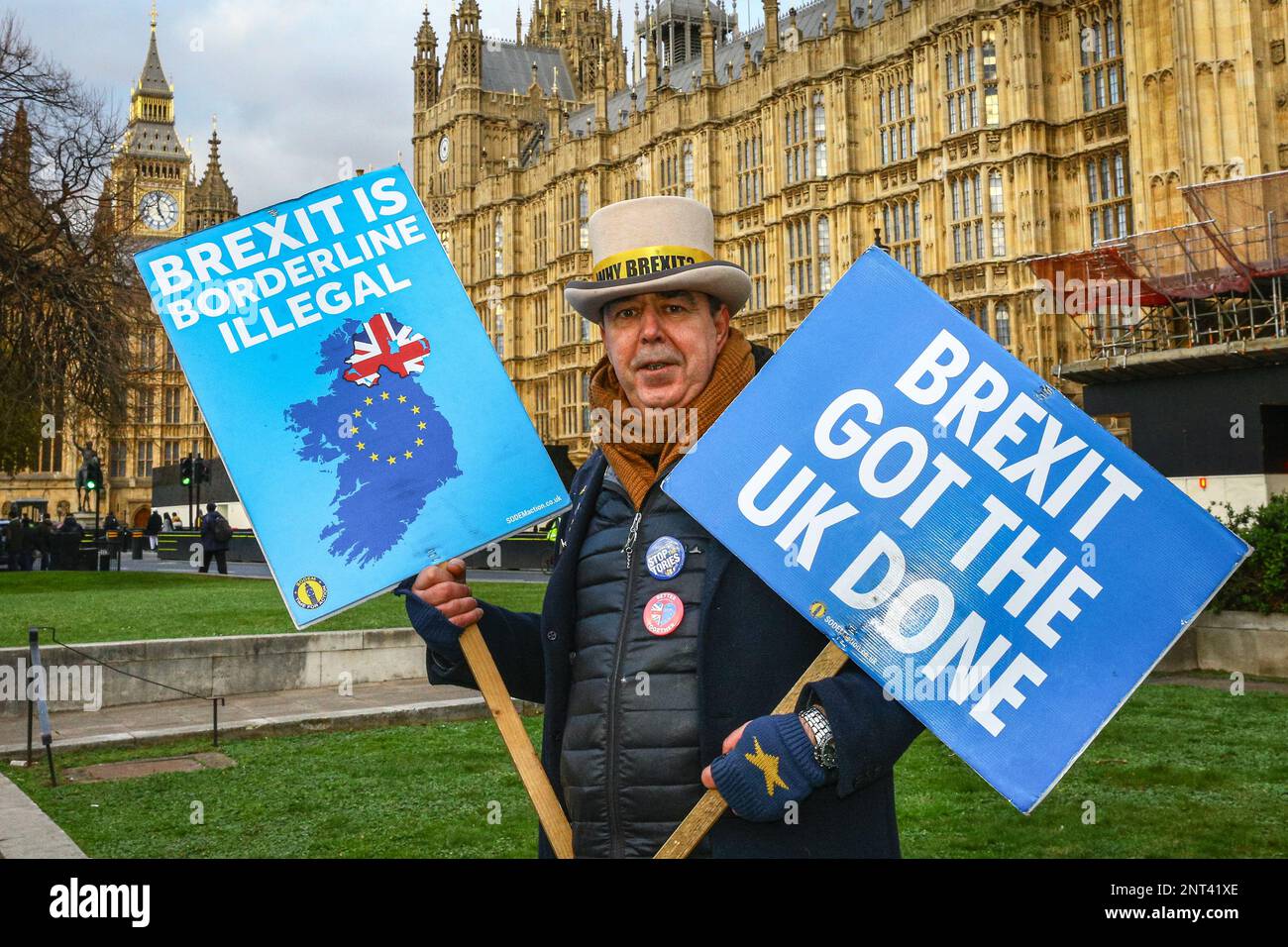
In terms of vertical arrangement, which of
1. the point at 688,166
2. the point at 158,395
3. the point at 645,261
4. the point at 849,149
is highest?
the point at 688,166

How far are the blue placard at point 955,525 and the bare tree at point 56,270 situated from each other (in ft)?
57.8

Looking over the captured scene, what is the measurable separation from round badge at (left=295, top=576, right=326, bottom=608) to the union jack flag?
0.48m

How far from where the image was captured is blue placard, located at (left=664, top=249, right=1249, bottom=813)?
2.04 m

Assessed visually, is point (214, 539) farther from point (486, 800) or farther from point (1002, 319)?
point (1002, 319)

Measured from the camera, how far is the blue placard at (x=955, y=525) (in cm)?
204

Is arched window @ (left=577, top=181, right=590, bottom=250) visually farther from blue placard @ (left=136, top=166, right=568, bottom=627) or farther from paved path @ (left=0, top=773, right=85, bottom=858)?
blue placard @ (left=136, top=166, right=568, bottom=627)

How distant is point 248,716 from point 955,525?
753 cm

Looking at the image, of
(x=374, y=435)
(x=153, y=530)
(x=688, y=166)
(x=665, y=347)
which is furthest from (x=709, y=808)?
(x=153, y=530)

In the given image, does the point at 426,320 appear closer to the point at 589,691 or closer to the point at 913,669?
the point at 589,691

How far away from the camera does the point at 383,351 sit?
261 centimetres

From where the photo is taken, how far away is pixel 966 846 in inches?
192

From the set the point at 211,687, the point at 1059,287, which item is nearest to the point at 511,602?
the point at 211,687

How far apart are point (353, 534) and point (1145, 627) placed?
167 centimetres

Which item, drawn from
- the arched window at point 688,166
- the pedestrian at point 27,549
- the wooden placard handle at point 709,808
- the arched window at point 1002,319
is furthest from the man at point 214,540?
the wooden placard handle at point 709,808
